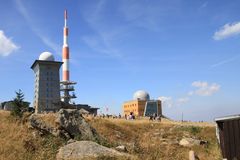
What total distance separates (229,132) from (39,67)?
8354 cm

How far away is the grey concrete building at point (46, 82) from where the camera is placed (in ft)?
308

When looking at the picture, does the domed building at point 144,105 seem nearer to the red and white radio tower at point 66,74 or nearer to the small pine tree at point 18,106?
the red and white radio tower at point 66,74

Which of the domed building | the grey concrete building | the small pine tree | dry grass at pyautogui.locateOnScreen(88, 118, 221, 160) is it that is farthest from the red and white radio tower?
the small pine tree

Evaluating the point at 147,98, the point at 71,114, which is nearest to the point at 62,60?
the point at 147,98

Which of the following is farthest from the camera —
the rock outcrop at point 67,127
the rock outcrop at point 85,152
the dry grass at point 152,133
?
the dry grass at point 152,133

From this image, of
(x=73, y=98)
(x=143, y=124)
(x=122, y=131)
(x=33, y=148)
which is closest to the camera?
(x=33, y=148)

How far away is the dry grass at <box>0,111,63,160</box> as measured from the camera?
46.5ft

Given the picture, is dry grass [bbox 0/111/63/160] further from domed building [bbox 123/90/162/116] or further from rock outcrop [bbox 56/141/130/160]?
domed building [bbox 123/90/162/116]

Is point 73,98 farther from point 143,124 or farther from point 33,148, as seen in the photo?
point 33,148

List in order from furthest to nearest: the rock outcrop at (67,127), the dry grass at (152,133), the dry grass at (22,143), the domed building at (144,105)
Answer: the domed building at (144,105)
the dry grass at (152,133)
the rock outcrop at (67,127)
the dry grass at (22,143)

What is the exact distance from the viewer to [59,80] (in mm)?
98188

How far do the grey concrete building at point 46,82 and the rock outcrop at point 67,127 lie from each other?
246ft

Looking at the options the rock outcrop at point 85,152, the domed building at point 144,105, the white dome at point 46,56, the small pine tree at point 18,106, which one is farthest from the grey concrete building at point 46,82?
the rock outcrop at point 85,152

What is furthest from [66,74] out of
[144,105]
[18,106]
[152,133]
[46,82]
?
[18,106]
